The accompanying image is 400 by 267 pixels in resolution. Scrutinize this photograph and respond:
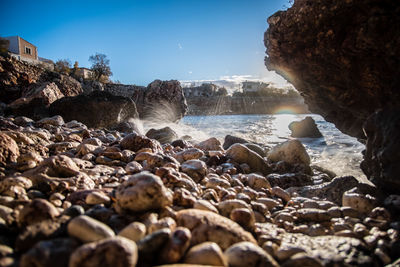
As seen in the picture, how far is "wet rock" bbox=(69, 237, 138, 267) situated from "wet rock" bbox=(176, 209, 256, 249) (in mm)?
444

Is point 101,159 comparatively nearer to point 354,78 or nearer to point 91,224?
point 91,224

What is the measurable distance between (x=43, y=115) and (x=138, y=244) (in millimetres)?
6701

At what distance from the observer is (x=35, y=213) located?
1.23 metres

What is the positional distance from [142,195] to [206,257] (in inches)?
23.2

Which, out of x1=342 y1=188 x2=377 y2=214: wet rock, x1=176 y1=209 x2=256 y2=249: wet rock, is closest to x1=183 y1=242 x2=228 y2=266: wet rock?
x1=176 y1=209 x2=256 y2=249: wet rock

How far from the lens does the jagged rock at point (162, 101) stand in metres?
12.1

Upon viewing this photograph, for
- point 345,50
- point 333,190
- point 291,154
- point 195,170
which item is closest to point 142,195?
point 195,170

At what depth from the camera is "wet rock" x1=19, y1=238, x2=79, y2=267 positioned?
91 cm

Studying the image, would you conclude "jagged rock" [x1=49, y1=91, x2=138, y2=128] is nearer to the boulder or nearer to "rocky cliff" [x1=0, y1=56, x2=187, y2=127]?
"rocky cliff" [x1=0, y1=56, x2=187, y2=127]

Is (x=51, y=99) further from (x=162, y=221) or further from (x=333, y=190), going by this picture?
(x=333, y=190)

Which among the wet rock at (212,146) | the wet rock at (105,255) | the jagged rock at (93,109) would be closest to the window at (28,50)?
the jagged rock at (93,109)

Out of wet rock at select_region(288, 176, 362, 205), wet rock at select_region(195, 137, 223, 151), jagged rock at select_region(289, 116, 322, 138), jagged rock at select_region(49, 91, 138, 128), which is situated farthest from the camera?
jagged rock at select_region(289, 116, 322, 138)

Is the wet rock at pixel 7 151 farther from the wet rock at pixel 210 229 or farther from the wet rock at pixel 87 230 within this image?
the wet rock at pixel 210 229

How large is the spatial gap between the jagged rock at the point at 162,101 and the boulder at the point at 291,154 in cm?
823
